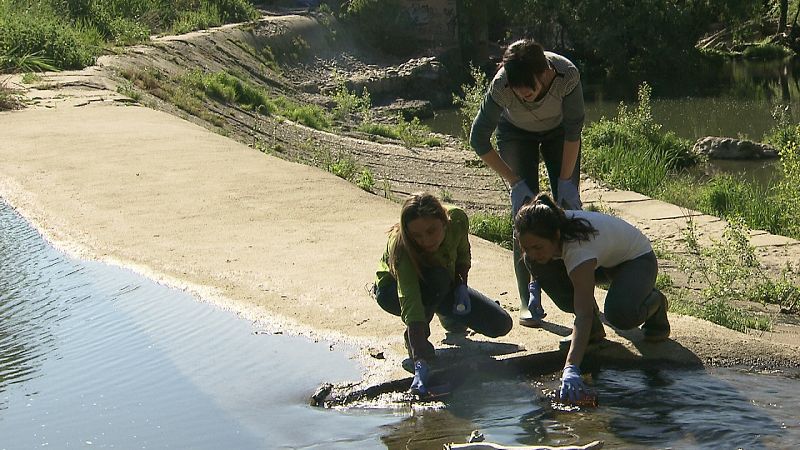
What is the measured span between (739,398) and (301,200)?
5358mm

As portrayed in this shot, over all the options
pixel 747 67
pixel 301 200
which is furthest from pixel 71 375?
pixel 747 67

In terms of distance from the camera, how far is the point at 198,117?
17.3 m

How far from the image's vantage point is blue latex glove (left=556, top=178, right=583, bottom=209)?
6359 mm

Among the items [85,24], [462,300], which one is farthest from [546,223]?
[85,24]

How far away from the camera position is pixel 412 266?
559 centimetres

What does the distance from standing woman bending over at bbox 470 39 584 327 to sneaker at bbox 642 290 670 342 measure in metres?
0.66

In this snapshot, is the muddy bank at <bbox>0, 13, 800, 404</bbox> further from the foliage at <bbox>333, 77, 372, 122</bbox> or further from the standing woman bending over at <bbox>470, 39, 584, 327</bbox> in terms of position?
the foliage at <bbox>333, 77, 372, 122</bbox>

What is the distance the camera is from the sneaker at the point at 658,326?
589 centimetres

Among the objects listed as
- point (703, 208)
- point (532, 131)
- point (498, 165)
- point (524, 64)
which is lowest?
point (703, 208)

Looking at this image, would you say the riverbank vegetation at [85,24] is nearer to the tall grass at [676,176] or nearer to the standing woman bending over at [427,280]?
the tall grass at [676,176]

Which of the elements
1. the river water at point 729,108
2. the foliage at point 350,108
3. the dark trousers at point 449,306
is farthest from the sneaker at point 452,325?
the foliage at point 350,108

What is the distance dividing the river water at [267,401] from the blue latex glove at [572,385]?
4.9 inches

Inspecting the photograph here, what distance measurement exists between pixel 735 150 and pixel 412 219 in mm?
15249

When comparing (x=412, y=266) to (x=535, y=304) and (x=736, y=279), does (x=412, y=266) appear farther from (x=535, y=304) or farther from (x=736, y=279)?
(x=736, y=279)
